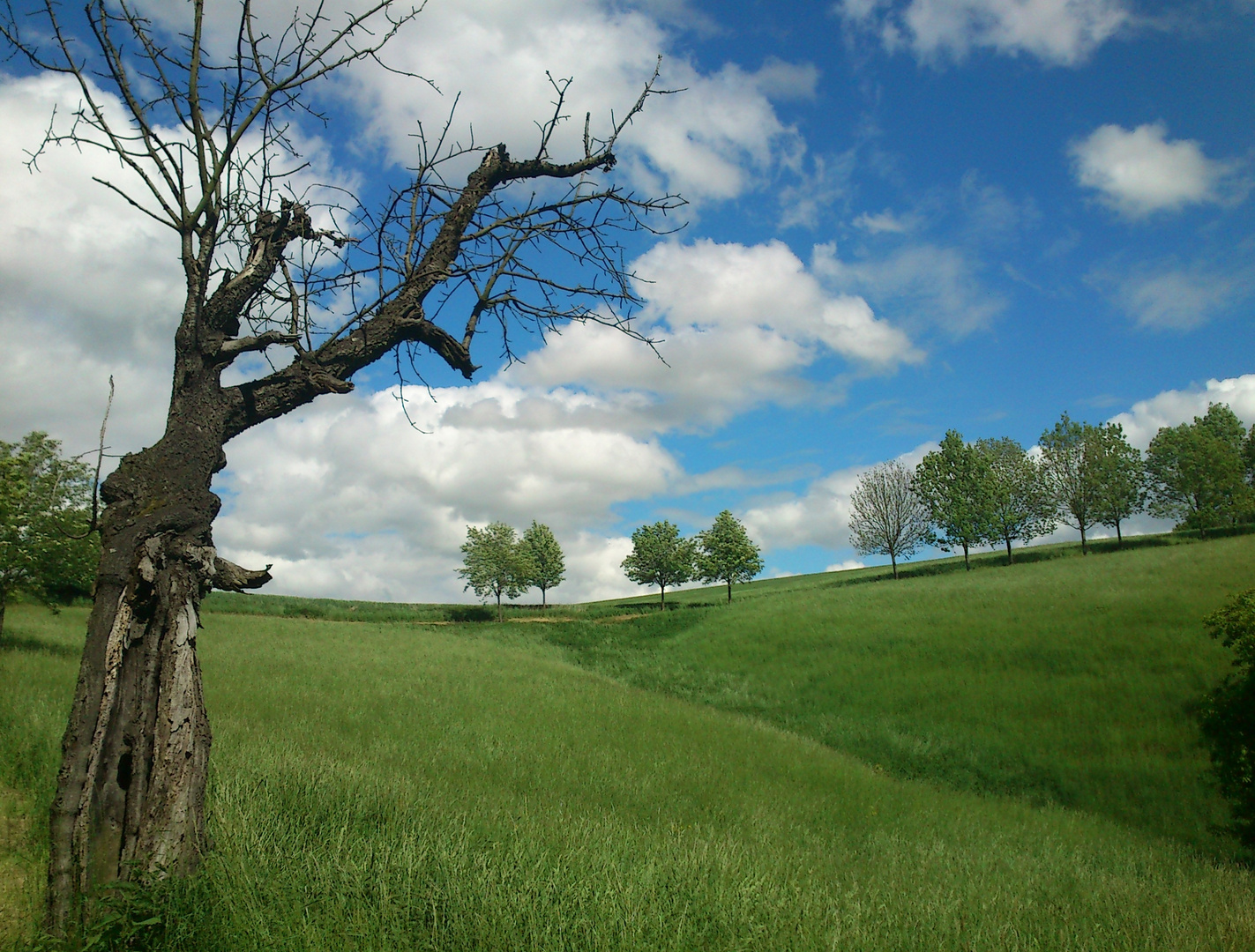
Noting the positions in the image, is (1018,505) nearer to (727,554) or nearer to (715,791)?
(727,554)

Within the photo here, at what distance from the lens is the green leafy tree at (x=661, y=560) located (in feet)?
229

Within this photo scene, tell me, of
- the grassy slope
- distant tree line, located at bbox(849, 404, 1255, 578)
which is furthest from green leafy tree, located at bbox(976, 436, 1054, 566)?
the grassy slope

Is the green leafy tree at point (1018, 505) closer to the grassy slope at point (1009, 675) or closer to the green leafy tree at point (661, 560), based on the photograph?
the grassy slope at point (1009, 675)

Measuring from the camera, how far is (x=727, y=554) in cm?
6738

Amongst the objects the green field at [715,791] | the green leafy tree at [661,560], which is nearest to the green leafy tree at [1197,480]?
the green field at [715,791]

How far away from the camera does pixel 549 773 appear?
962 cm

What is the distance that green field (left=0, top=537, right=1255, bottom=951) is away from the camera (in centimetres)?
424

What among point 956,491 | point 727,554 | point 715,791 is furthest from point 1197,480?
point 715,791

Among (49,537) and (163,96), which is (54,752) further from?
(49,537)

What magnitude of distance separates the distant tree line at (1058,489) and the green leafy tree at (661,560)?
57.9 ft

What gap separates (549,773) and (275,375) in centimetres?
679

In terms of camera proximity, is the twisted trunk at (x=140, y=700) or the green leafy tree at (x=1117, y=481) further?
the green leafy tree at (x=1117, y=481)

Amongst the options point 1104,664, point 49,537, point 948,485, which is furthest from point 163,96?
point 948,485

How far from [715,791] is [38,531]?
18105mm
